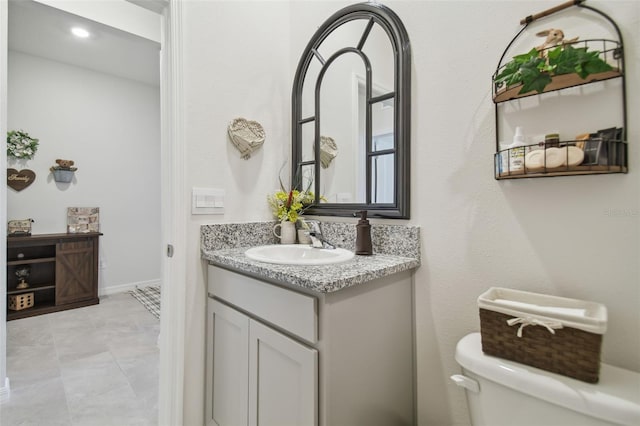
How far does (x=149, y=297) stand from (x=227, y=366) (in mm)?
2862

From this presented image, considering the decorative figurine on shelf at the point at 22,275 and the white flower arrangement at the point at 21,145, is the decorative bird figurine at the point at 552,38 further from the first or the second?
the decorative figurine on shelf at the point at 22,275

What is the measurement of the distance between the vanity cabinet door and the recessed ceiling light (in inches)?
A: 127

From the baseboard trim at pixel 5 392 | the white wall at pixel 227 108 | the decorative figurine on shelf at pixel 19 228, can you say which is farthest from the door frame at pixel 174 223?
the decorative figurine on shelf at pixel 19 228

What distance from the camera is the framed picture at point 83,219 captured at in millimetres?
3414

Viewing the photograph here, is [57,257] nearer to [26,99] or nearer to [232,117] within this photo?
[26,99]

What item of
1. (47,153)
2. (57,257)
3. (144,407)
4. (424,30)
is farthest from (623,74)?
(47,153)

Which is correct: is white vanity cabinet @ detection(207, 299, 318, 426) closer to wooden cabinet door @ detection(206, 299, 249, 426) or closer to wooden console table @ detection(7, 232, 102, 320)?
wooden cabinet door @ detection(206, 299, 249, 426)

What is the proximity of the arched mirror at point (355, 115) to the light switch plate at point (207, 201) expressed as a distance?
46 cm

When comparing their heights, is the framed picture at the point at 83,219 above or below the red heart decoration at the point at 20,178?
below

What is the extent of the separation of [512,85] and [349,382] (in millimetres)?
1021

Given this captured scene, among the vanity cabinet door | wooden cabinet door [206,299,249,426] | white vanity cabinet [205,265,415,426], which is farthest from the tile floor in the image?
the vanity cabinet door

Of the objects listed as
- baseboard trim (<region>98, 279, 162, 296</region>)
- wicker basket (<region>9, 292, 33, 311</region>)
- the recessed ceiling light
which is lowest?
baseboard trim (<region>98, 279, 162, 296</region>)

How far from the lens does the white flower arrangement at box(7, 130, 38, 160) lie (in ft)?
9.89

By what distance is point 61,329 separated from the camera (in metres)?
2.68
